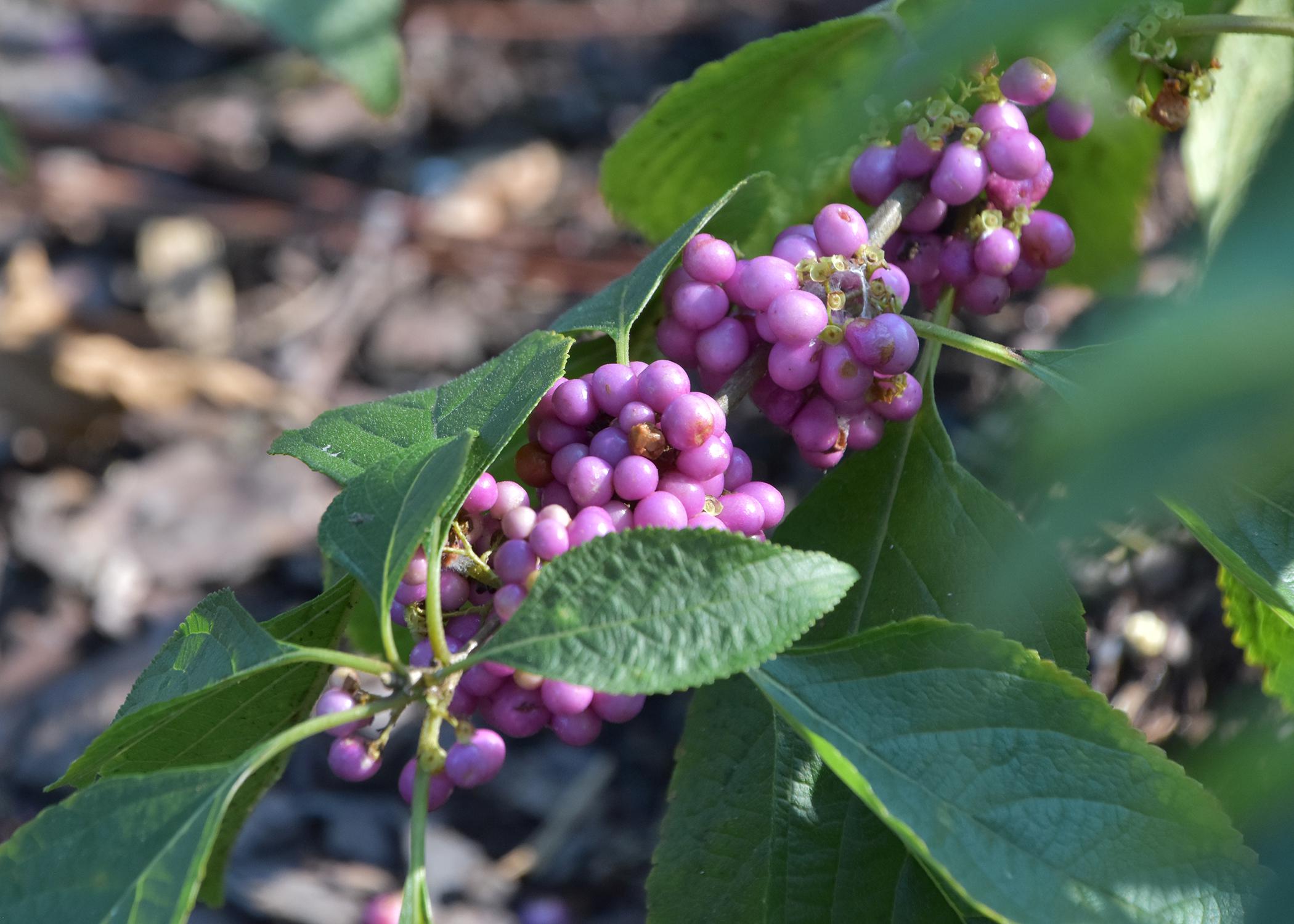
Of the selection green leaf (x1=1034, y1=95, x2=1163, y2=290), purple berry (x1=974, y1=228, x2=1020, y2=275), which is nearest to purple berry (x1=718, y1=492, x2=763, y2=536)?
purple berry (x1=974, y1=228, x2=1020, y2=275)

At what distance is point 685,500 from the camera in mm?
771

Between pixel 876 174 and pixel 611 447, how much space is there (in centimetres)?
36

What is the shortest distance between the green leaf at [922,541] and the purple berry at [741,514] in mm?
202

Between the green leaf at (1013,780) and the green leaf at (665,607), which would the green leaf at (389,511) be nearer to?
the green leaf at (665,607)

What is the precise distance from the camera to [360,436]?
0.82m

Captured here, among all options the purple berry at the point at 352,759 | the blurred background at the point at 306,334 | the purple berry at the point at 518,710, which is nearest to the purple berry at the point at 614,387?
the purple berry at the point at 518,710

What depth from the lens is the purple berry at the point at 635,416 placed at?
759 millimetres

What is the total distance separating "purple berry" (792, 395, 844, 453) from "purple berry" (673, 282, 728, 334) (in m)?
0.09

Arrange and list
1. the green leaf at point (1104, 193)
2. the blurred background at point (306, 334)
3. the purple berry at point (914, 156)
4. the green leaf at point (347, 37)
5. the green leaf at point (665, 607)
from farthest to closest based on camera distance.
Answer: the blurred background at point (306, 334) < the green leaf at point (347, 37) < the green leaf at point (1104, 193) < the purple berry at point (914, 156) < the green leaf at point (665, 607)

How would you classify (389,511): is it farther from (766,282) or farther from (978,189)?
(978,189)

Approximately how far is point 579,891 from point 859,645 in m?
1.18

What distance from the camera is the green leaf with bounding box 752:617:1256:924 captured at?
2.08 feet

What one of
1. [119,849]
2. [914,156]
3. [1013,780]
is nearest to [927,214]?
[914,156]

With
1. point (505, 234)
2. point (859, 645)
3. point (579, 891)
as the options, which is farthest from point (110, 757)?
point (505, 234)
